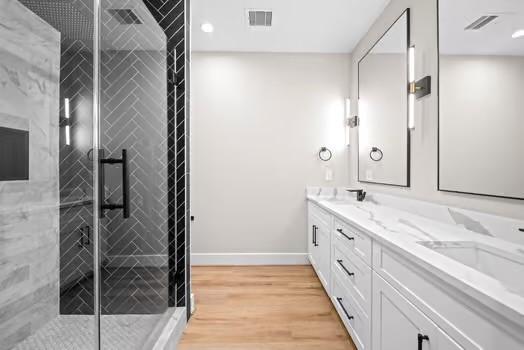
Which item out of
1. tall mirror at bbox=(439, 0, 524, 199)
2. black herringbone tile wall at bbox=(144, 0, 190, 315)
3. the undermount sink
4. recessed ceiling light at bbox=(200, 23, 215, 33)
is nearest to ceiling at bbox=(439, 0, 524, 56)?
tall mirror at bbox=(439, 0, 524, 199)

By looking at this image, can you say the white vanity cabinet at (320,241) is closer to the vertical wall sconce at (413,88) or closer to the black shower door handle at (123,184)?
the vertical wall sconce at (413,88)

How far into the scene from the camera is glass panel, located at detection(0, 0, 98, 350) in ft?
3.17

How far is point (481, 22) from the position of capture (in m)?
1.50

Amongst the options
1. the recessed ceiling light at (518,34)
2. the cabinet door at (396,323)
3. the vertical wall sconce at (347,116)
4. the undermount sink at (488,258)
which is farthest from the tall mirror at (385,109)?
the cabinet door at (396,323)

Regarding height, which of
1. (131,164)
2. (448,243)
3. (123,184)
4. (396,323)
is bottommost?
(396,323)

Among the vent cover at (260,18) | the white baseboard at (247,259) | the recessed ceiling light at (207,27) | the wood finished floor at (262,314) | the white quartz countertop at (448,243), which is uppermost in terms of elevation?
the vent cover at (260,18)

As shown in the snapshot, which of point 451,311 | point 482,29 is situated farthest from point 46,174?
point 482,29

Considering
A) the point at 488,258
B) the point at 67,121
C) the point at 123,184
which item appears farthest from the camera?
the point at 123,184

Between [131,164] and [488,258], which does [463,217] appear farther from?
→ [131,164]

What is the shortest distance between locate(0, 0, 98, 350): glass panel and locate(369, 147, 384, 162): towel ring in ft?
7.76

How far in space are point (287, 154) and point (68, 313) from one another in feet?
9.02

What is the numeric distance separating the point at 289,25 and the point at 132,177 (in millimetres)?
2232

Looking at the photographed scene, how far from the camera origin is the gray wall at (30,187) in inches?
37.6

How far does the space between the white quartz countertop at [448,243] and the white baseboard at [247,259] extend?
1572 millimetres
